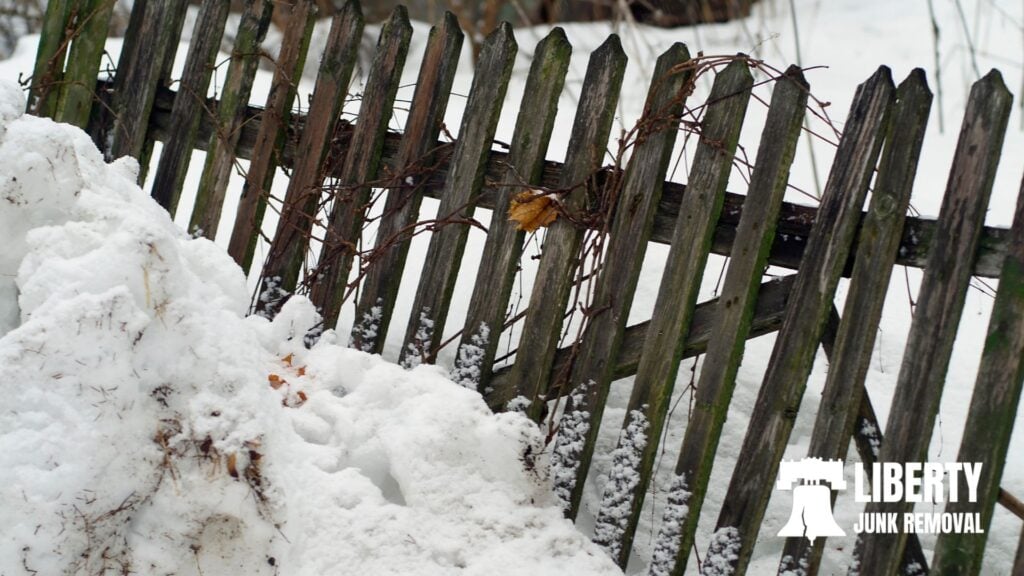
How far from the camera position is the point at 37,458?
1993 millimetres

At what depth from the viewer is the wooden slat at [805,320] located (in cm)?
237

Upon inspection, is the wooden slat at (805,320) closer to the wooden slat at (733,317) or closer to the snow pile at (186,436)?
the wooden slat at (733,317)

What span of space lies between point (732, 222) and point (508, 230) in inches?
24.7

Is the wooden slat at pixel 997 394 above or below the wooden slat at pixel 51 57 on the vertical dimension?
below

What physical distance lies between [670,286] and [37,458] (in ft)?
4.94

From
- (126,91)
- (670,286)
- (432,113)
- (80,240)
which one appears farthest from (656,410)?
(126,91)

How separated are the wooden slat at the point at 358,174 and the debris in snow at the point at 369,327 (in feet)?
0.38

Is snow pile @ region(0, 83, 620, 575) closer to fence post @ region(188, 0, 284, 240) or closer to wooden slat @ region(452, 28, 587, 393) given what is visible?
wooden slat @ region(452, 28, 587, 393)

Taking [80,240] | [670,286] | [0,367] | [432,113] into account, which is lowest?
[0,367]

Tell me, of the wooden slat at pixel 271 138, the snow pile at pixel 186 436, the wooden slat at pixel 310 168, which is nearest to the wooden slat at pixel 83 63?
the wooden slat at pixel 271 138

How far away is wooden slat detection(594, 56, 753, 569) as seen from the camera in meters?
2.53

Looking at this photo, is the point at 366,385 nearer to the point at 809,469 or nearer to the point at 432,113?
the point at 432,113

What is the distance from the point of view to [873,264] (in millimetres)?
2354

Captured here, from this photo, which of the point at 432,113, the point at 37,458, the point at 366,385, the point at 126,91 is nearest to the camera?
the point at 37,458
